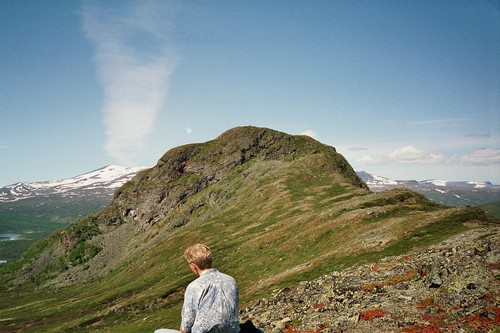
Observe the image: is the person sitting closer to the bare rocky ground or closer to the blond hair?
the blond hair

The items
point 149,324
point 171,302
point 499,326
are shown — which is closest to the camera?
point 499,326

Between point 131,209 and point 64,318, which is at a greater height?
point 131,209

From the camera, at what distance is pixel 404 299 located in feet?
55.9

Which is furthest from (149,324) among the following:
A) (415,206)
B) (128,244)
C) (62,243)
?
(62,243)


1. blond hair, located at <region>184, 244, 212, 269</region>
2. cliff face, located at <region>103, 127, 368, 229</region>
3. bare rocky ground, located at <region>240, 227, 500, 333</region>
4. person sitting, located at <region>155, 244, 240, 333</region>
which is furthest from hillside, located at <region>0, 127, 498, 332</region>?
blond hair, located at <region>184, 244, 212, 269</region>

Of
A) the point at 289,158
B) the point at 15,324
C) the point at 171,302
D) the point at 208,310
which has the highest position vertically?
the point at 289,158

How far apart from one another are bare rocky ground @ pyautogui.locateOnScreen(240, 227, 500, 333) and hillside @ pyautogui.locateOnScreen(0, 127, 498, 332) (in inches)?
317

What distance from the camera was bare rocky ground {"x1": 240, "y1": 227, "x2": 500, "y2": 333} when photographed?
1339 cm

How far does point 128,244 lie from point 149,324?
334 feet

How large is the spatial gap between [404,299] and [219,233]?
76.9 m

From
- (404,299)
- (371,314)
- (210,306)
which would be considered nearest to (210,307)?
(210,306)

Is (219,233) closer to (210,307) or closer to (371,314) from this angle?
(371,314)

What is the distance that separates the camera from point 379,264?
85.7 feet

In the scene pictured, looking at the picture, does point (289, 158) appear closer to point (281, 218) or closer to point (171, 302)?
point (281, 218)
